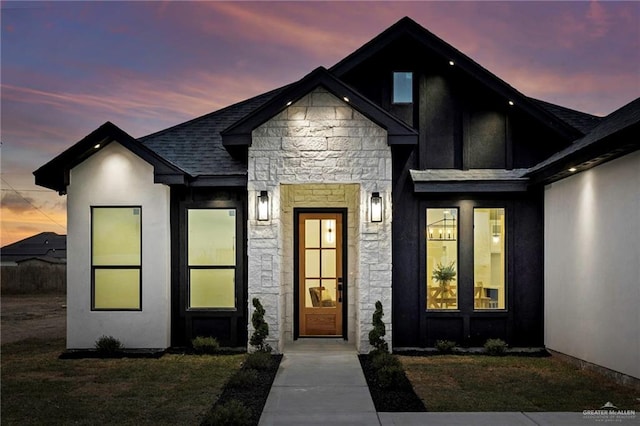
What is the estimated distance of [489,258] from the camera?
10945mm

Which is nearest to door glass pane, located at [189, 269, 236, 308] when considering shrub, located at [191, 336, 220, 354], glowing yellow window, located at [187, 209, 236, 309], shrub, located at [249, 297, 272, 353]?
glowing yellow window, located at [187, 209, 236, 309]

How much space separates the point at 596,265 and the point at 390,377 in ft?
12.1

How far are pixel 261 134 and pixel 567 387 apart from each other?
6.29 metres

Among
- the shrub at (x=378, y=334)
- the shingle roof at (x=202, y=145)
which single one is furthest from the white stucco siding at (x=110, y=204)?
the shrub at (x=378, y=334)

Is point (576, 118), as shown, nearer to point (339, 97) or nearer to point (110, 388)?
point (339, 97)

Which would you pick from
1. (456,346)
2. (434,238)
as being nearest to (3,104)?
(434,238)

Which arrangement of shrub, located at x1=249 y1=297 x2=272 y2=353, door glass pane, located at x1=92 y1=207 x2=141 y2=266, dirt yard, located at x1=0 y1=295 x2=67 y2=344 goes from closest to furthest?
1. shrub, located at x1=249 y1=297 x2=272 y2=353
2. door glass pane, located at x1=92 y1=207 x2=141 y2=266
3. dirt yard, located at x1=0 y1=295 x2=67 y2=344

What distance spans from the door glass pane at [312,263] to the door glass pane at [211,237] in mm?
1576

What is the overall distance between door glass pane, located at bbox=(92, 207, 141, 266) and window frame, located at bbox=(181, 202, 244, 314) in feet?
2.91

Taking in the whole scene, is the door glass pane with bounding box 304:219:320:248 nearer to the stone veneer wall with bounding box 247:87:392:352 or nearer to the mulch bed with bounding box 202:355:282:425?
the stone veneer wall with bounding box 247:87:392:352

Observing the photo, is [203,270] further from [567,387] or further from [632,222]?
[632,222]

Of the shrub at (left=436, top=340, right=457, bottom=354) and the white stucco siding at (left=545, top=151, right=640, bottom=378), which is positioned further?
the shrub at (left=436, top=340, right=457, bottom=354)

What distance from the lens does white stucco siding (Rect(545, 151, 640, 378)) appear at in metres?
7.62

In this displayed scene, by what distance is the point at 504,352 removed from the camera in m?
10.2
